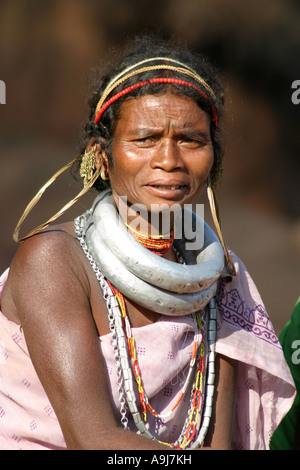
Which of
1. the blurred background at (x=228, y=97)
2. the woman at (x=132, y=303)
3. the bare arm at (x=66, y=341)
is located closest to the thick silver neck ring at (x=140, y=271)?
the woman at (x=132, y=303)

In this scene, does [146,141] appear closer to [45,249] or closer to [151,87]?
[151,87]

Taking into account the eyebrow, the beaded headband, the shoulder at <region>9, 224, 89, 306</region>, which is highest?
the beaded headband

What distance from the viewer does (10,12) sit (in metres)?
6.71

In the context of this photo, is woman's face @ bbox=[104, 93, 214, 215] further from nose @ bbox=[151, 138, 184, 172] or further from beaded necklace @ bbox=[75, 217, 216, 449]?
beaded necklace @ bbox=[75, 217, 216, 449]

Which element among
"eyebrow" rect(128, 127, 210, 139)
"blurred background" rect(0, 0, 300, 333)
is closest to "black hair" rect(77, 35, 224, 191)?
"eyebrow" rect(128, 127, 210, 139)

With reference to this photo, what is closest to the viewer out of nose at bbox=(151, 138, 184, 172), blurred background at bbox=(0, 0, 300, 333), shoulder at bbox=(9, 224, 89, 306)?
shoulder at bbox=(9, 224, 89, 306)

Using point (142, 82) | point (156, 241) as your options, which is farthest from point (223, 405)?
point (142, 82)

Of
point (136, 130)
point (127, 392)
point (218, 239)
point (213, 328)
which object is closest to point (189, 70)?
point (136, 130)

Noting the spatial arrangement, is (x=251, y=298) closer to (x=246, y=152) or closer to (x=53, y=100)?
(x=53, y=100)

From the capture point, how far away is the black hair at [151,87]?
8.50 ft

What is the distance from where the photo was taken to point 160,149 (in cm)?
253

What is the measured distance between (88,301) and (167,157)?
0.58 metres

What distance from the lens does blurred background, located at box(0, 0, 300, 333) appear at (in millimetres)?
6859

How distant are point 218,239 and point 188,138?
545 mm
